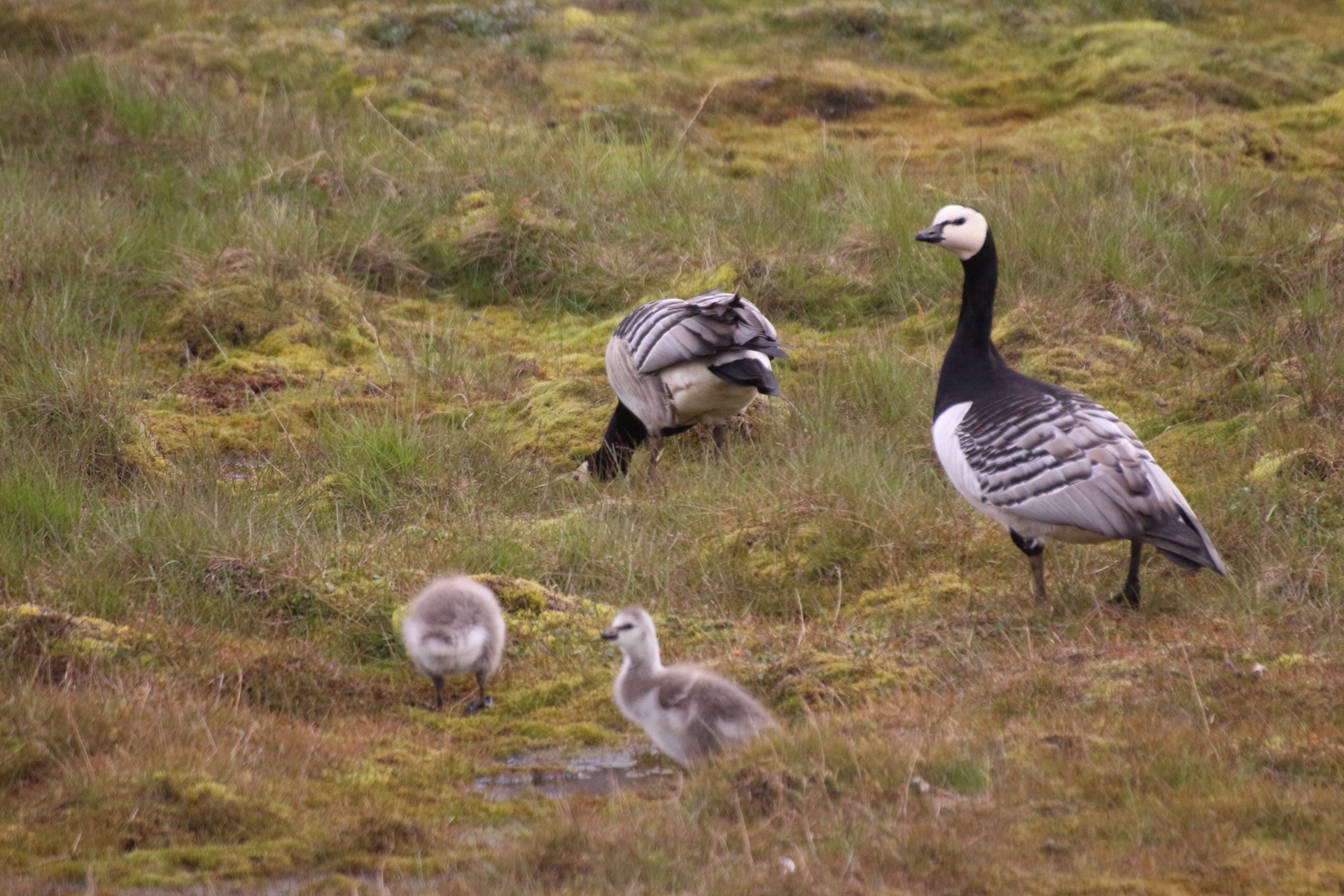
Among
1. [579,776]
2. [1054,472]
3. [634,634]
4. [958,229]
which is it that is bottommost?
[579,776]

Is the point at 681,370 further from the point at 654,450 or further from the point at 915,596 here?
the point at 915,596

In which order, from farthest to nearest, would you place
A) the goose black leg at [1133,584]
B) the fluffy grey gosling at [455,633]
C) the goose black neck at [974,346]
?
the goose black neck at [974,346], the goose black leg at [1133,584], the fluffy grey gosling at [455,633]

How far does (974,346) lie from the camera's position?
8.00m

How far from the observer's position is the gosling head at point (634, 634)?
5.77 m

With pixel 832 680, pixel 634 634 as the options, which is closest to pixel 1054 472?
pixel 832 680

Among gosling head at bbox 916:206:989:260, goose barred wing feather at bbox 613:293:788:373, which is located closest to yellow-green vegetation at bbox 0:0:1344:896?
goose barred wing feather at bbox 613:293:788:373

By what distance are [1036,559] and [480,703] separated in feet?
9.30

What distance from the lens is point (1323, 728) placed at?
17.3 feet

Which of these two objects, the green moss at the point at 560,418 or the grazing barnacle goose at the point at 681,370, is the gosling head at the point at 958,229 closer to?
the grazing barnacle goose at the point at 681,370

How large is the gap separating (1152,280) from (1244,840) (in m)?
7.96

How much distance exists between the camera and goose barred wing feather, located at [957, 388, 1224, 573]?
258 inches

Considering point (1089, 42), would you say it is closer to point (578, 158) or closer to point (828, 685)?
point (578, 158)

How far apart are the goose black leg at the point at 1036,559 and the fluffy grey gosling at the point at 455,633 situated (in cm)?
258

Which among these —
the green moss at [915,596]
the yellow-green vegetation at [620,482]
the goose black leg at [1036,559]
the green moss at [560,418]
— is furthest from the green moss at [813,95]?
the goose black leg at [1036,559]
